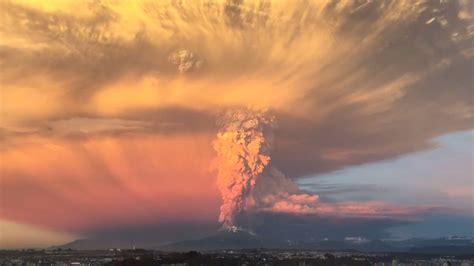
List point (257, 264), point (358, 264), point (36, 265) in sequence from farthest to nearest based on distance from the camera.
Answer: point (358, 264)
point (257, 264)
point (36, 265)

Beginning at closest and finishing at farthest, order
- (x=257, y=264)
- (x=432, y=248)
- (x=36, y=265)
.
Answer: (x=36, y=265), (x=257, y=264), (x=432, y=248)

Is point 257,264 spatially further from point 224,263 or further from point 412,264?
point 412,264

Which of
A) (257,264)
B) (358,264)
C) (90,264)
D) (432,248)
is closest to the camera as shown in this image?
(90,264)

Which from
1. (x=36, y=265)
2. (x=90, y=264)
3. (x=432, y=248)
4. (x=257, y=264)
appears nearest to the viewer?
(x=36, y=265)

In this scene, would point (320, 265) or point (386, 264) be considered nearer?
point (320, 265)

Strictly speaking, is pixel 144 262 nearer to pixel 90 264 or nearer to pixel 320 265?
pixel 90 264

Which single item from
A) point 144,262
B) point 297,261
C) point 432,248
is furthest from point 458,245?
point 144,262

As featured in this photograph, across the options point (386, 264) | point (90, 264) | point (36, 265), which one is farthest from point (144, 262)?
point (386, 264)

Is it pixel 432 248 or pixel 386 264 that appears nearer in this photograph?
pixel 386 264
